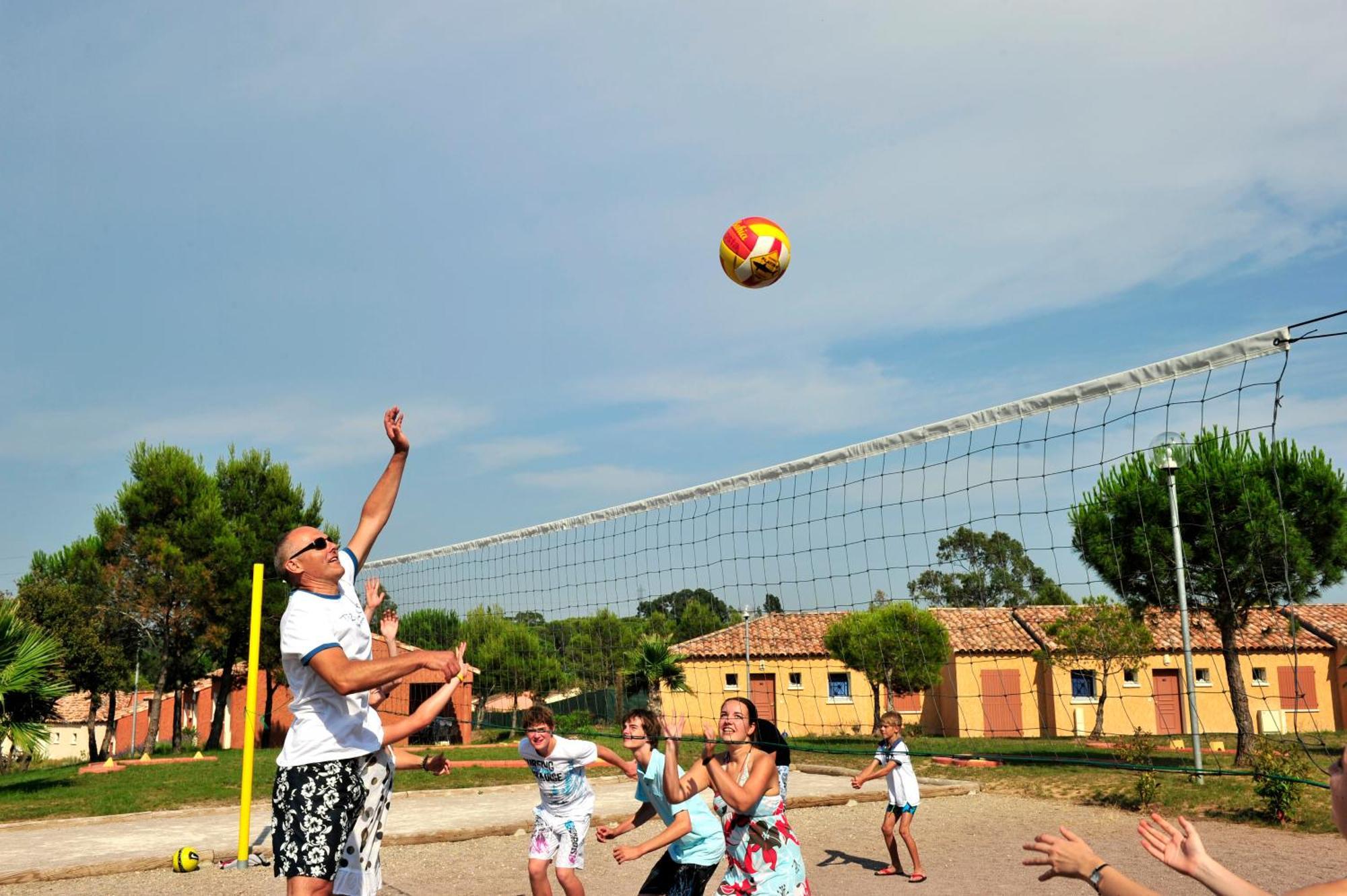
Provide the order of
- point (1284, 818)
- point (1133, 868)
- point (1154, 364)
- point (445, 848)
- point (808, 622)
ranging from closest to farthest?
point (1154, 364)
point (1133, 868)
point (445, 848)
point (1284, 818)
point (808, 622)

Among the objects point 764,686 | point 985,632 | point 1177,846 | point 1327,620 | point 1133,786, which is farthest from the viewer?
point 1327,620

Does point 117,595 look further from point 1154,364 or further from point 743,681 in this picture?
point 1154,364

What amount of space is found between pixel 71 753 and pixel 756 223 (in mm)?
59339

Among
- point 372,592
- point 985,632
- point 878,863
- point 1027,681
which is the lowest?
point 878,863

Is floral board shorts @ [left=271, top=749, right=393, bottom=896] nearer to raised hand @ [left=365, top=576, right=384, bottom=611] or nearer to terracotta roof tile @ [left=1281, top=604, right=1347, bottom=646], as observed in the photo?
raised hand @ [left=365, top=576, right=384, bottom=611]

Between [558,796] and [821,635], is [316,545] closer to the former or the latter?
[558,796]

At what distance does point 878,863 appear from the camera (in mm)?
10086

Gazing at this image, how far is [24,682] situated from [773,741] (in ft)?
43.1

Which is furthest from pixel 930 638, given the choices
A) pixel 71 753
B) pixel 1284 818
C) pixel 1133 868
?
pixel 71 753

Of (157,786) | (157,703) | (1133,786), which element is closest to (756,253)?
(1133,786)

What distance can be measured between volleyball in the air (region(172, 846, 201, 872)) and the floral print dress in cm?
616

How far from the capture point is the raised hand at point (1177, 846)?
2279 millimetres

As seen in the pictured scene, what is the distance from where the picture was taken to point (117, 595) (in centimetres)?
2944

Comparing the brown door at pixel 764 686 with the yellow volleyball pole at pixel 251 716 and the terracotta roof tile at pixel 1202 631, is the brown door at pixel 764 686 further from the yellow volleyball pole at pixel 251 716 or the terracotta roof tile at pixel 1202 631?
the yellow volleyball pole at pixel 251 716
